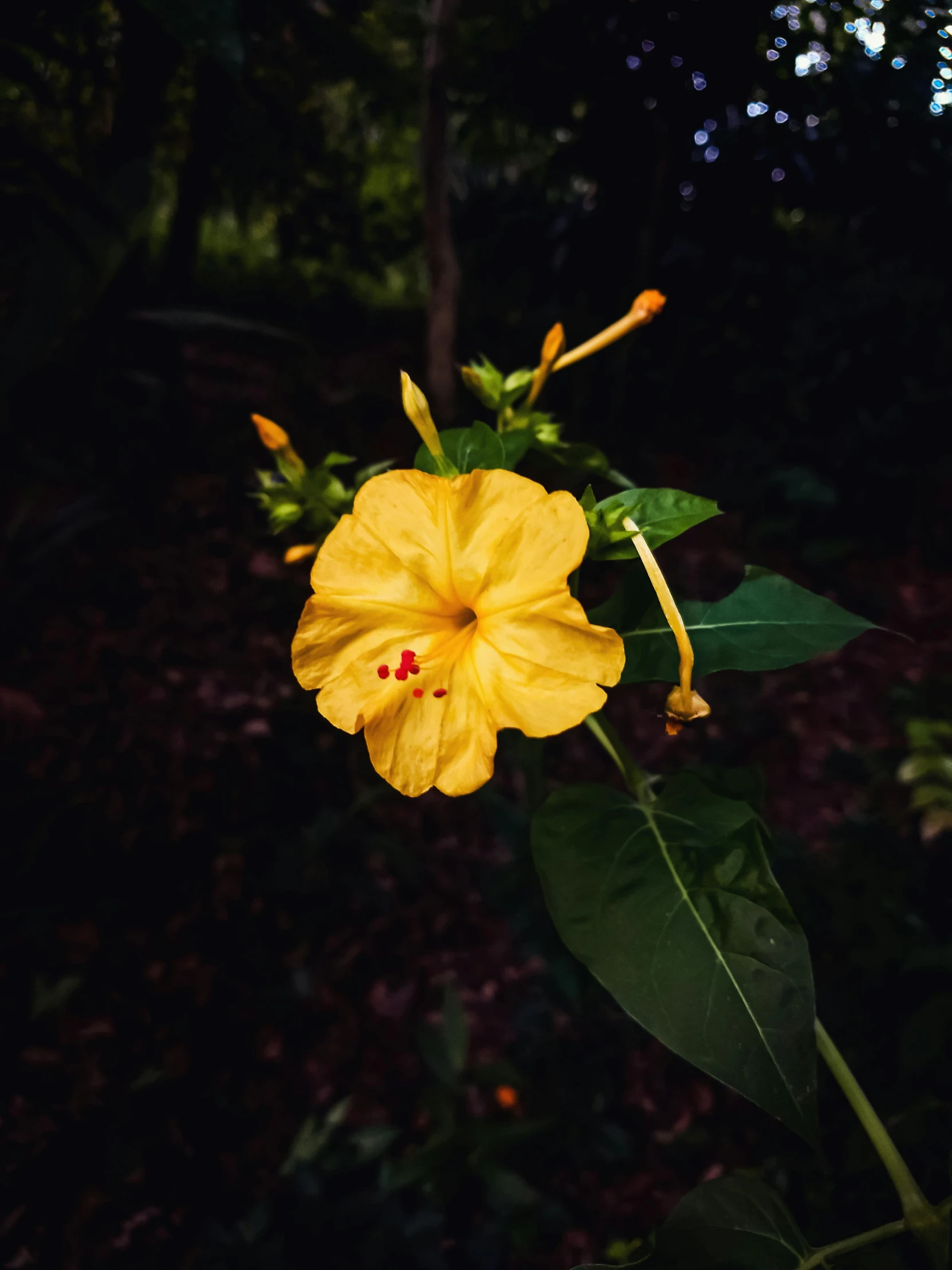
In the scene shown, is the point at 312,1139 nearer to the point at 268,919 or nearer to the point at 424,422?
the point at 268,919

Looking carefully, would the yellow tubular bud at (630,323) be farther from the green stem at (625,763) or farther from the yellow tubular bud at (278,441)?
the green stem at (625,763)

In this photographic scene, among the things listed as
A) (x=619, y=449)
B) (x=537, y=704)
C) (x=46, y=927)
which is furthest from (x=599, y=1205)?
(x=619, y=449)

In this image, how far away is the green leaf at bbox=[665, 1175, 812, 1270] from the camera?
0.76 metres

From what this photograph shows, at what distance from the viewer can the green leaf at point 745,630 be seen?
77 centimetres

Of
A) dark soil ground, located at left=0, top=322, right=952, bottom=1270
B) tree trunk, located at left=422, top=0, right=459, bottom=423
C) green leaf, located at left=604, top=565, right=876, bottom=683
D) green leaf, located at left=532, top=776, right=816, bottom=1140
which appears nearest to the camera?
green leaf, located at left=532, top=776, right=816, bottom=1140

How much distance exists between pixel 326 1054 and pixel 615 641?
1568 millimetres

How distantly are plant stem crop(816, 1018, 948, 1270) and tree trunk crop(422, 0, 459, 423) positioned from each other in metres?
2.02

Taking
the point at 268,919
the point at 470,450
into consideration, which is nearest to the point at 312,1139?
the point at 268,919

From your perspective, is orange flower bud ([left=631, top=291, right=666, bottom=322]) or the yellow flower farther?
orange flower bud ([left=631, top=291, right=666, bottom=322])

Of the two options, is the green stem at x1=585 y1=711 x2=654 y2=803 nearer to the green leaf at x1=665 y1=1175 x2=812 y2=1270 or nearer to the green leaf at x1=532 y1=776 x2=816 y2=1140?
the green leaf at x1=532 y1=776 x2=816 y2=1140

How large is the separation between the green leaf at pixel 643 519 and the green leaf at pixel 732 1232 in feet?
2.25

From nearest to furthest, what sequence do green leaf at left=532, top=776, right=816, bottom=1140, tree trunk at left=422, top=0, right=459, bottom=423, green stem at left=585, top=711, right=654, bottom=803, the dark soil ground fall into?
1. green leaf at left=532, top=776, right=816, bottom=1140
2. green stem at left=585, top=711, right=654, bottom=803
3. the dark soil ground
4. tree trunk at left=422, top=0, right=459, bottom=423

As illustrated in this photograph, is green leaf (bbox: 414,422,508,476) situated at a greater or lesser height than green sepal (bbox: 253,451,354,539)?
greater

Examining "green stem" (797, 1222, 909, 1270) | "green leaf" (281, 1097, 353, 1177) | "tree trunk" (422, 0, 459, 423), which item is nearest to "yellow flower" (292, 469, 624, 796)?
"green stem" (797, 1222, 909, 1270)
